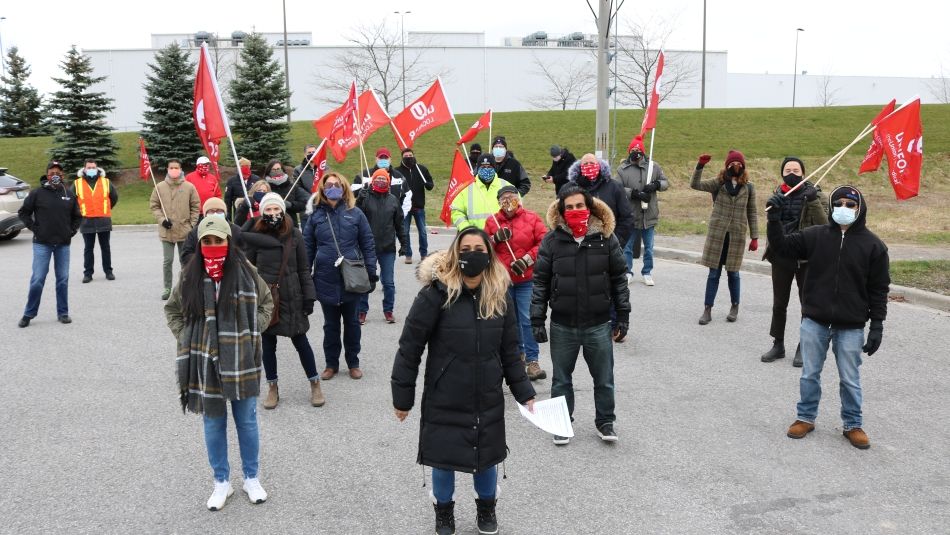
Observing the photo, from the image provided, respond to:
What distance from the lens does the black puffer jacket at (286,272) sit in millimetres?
6230

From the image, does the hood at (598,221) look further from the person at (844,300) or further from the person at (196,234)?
the person at (196,234)

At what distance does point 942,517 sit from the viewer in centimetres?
437

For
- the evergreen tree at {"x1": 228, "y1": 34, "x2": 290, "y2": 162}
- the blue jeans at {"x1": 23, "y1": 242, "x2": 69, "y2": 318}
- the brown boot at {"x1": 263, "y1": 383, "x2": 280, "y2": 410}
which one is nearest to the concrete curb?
the brown boot at {"x1": 263, "y1": 383, "x2": 280, "y2": 410}

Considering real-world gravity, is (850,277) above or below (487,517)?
above

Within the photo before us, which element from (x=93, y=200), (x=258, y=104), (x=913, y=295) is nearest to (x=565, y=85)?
(x=258, y=104)

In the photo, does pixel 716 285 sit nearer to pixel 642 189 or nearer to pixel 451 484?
pixel 642 189

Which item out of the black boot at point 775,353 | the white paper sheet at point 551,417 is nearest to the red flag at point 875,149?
the black boot at point 775,353

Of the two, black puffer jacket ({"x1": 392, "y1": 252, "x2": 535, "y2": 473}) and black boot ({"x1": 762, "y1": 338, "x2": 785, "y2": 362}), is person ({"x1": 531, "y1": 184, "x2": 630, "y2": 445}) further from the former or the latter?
black boot ({"x1": 762, "y1": 338, "x2": 785, "y2": 362})

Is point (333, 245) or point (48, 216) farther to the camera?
point (48, 216)

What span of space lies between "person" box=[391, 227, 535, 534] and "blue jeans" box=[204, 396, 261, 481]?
45.5 inches

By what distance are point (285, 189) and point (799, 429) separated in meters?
7.15

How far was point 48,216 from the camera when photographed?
9.58m

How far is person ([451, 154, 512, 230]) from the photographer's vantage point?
753cm

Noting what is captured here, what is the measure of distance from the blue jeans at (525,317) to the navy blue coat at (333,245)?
1422mm
